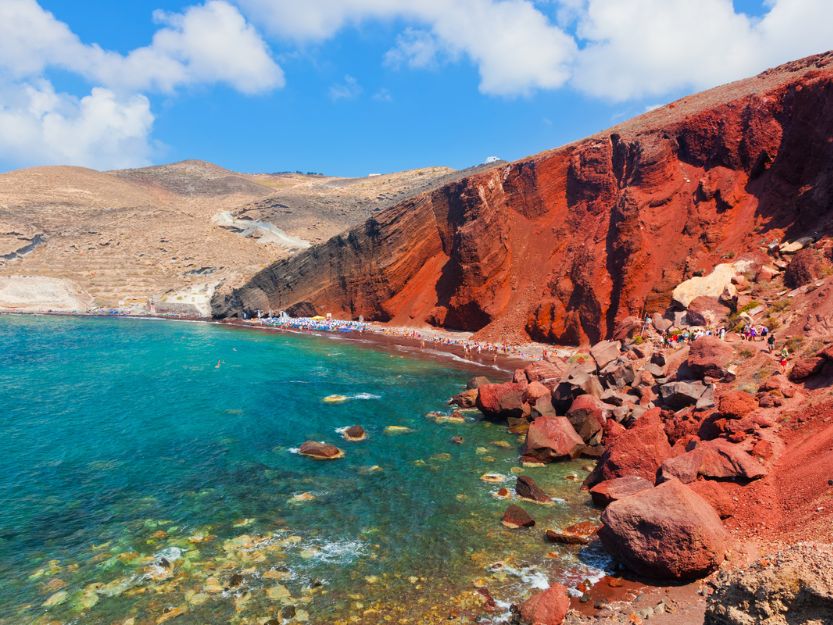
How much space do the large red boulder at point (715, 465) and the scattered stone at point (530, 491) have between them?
390 cm

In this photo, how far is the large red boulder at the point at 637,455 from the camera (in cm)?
1680

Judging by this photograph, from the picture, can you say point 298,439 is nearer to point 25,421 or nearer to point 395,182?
point 25,421

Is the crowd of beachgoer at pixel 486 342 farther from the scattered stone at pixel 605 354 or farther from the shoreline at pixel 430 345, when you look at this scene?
the scattered stone at pixel 605 354

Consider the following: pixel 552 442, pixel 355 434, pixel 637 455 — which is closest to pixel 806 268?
pixel 552 442

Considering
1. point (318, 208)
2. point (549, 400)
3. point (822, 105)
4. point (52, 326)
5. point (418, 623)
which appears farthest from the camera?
point (318, 208)

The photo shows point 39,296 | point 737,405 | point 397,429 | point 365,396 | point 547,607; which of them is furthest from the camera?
point 39,296

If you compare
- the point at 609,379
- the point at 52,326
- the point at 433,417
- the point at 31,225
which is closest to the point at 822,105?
the point at 609,379

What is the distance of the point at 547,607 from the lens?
1087cm

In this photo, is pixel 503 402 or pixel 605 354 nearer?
pixel 503 402

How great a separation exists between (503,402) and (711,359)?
10235 mm

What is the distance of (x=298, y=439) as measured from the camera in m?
24.3

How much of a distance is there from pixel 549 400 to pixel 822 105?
30203 millimetres

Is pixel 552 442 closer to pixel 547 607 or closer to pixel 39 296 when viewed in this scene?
pixel 547 607

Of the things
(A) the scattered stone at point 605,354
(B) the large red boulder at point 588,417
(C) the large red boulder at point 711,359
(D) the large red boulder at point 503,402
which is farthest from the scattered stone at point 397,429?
(C) the large red boulder at point 711,359
